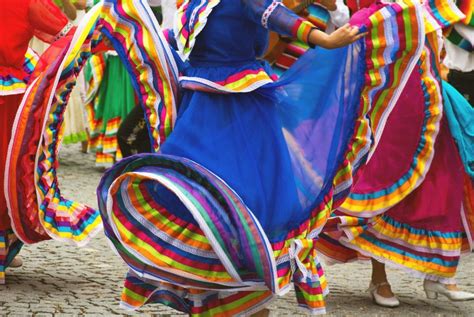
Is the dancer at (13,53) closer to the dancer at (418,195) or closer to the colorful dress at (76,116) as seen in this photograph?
the dancer at (418,195)

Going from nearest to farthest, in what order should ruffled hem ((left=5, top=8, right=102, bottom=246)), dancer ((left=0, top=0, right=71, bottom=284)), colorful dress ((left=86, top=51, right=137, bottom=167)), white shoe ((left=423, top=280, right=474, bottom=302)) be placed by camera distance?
ruffled hem ((left=5, top=8, right=102, bottom=246)) < white shoe ((left=423, top=280, right=474, bottom=302)) < dancer ((left=0, top=0, right=71, bottom=284)) < colorful dress ((left=86, top=51, right=137, bottom=167))

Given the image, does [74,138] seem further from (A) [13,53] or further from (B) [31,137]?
(B) [31,137]

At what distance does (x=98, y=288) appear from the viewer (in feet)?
19.5

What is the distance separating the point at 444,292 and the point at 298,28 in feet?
6.65

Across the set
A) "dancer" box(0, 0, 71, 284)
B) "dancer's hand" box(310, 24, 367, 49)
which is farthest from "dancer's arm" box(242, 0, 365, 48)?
"dancer" box(0, 0, 71, 284)

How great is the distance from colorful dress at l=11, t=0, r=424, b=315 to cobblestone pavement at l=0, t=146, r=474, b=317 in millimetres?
1110

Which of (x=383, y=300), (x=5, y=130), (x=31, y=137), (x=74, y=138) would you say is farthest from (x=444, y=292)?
(x=74, y=138)

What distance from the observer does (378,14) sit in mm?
4457

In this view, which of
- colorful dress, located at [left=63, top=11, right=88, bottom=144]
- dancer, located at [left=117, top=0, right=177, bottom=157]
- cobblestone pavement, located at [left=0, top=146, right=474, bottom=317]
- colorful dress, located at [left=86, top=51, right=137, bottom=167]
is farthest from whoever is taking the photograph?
colorful dress, located at [left=63, top=11, right=88, bottom=144]

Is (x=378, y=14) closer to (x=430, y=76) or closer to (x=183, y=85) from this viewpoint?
(x=183, y=85)

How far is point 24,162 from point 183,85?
123 cm

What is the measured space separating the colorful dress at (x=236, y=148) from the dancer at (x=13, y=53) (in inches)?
40.2

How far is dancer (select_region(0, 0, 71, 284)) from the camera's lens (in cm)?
586

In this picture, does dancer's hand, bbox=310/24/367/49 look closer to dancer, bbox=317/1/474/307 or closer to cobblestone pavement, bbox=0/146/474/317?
dancer, bbox=317/1/474/307
